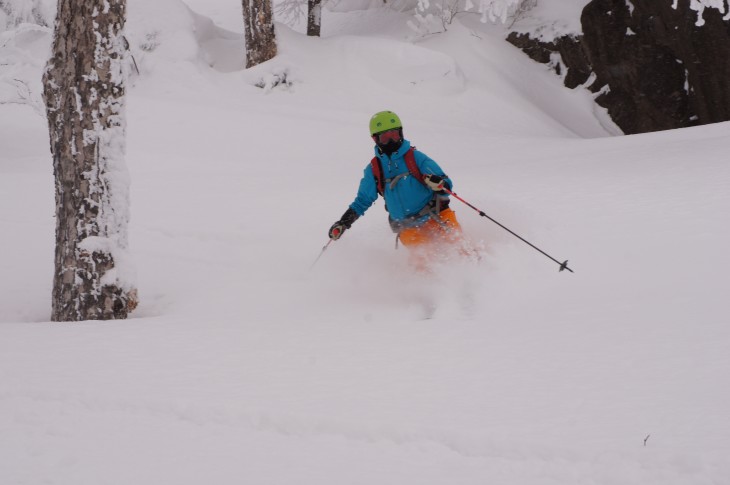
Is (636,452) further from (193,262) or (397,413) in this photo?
(193,262)

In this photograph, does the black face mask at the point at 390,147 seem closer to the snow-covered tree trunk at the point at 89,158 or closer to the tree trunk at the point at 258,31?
the snow-covered tree trunk at the point at 89,158

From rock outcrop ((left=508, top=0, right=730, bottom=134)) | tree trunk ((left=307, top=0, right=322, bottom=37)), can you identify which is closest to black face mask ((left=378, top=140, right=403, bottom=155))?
rock outcrop ((left=508, top=0, right=730, bottom=134))

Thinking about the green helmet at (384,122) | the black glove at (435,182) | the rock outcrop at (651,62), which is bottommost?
the rock outcrop at (651,62)

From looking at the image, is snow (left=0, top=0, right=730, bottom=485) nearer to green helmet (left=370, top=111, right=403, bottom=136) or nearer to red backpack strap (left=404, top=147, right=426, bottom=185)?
red backpack strap (left=404, top=147, right=426, bottom=185)

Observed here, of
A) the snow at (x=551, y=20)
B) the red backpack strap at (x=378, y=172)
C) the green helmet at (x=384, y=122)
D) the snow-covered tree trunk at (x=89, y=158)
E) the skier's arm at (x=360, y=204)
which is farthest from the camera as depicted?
the snow at (x=551, y=20)

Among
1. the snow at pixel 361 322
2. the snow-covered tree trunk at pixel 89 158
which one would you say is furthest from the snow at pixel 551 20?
the snow-covered tree trunk at pixel 89 158

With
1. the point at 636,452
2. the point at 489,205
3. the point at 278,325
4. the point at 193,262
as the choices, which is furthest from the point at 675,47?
the point at 636,452

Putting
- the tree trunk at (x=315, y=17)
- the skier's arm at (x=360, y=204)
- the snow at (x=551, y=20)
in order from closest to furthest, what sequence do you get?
the skier's arm at (x=360, y=204) → the snow at (x=551, y=20) → the tree trunk at (x=315, y=17)

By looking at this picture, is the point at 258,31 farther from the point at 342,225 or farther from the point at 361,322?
the point at 361,322

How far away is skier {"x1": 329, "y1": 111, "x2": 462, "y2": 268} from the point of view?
646 cm

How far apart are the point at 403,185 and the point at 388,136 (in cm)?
53

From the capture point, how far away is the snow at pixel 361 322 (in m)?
3.35

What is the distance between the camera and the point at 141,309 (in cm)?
669

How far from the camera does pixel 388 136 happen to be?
632 cm
